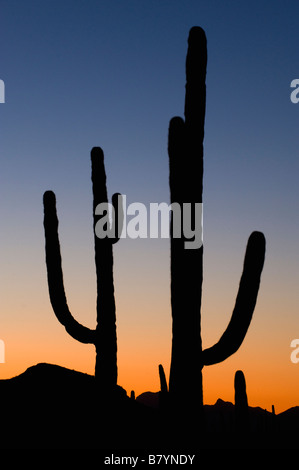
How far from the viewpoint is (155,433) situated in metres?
11.8

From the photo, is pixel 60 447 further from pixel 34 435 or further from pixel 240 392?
pixel 240 392

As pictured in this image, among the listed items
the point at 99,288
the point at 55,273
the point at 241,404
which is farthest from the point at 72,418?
the point at 241,404

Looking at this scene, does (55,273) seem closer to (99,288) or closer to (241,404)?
(99,288)

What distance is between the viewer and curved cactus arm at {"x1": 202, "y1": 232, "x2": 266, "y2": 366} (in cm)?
969

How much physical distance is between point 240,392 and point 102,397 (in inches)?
178

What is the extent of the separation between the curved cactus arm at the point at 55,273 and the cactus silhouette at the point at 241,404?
498 centimetres

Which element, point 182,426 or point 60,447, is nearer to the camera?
point 182,426

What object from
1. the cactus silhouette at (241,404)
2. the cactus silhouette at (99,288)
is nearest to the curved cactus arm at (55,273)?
the cactus silhouette at (99,288)

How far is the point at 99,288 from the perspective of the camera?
42.2 feet
